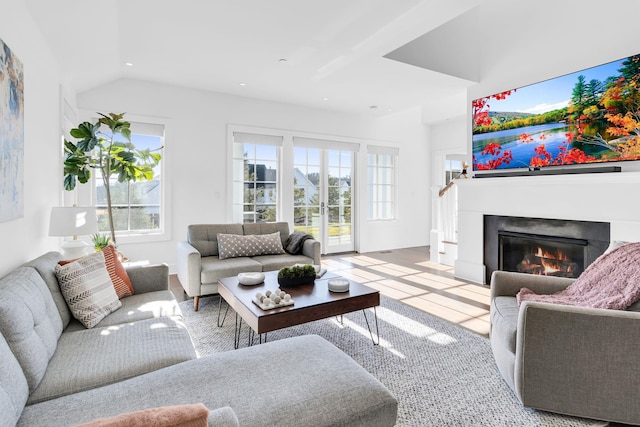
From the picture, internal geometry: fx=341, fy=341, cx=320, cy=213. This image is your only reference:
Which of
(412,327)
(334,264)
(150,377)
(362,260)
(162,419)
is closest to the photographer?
(162,419)

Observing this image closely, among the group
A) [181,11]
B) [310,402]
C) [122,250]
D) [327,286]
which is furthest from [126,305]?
[122,250]

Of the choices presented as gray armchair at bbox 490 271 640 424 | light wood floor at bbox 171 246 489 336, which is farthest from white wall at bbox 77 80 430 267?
gray armchair at bbox 490 271 640 424

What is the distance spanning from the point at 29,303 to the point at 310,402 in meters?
1.33

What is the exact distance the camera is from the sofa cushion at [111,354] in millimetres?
1368

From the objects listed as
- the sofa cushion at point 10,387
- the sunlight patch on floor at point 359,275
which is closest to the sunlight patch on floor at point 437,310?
the sunlight patch on floor at point 359,275

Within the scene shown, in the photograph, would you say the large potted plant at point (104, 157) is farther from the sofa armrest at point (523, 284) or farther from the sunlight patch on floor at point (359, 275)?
the sofa armrest at point (523, 284)

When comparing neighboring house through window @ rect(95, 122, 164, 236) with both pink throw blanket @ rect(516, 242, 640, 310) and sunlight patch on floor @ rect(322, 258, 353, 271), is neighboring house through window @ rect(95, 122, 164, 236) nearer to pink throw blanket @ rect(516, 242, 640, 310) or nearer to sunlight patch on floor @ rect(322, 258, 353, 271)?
sunlight patch on floor @ rect(322, 258, 353, 271)

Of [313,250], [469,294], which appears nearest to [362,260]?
[313,250]

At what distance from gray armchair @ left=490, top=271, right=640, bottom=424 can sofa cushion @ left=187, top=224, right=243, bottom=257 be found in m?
3.11

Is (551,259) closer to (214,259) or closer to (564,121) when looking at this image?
(564,121)

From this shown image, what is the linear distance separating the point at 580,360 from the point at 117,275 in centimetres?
280

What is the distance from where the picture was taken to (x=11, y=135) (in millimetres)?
1916

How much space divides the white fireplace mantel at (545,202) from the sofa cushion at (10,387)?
4.17 meters

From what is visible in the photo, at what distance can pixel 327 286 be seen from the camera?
104 inches
